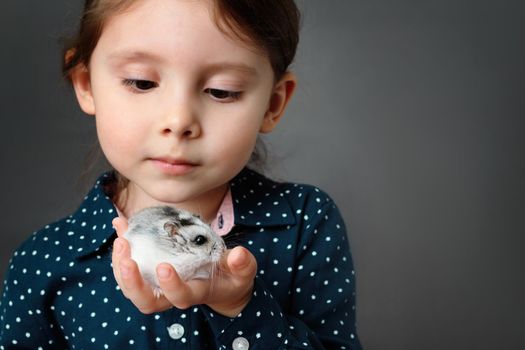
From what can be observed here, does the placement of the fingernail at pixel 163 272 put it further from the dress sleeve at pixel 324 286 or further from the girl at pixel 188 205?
the dress sleeve at pixel 324 286

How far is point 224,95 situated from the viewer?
1.34m

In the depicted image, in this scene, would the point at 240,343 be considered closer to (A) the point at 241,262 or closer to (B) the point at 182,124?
(A) the point at 241,262

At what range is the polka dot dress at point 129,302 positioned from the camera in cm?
147

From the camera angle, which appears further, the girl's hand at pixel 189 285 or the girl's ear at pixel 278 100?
the girl's ear at pixel 278 100

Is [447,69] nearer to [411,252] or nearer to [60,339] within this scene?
[411,252]

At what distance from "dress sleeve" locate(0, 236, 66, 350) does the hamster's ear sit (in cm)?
49

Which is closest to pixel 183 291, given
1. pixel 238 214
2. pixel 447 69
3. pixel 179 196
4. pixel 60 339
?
pixel 179 196

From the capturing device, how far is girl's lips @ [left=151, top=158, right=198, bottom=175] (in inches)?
52.7

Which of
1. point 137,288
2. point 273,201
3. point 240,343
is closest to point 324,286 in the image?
point 273,201

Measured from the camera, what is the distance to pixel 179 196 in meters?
1.38

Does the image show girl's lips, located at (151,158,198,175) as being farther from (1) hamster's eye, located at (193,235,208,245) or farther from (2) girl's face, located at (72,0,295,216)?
(1) hamster's eye, located at (193,235,208,245)

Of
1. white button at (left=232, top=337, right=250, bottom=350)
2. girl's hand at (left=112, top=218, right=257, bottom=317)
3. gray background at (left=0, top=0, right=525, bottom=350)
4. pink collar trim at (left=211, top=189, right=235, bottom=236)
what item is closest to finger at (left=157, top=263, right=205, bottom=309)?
girl's hand at (left=112, top=218, right=257, bottom=317)

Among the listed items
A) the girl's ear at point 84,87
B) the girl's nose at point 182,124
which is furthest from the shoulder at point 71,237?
the girl's nose at point 182,124

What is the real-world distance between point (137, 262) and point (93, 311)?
0.42 metres
